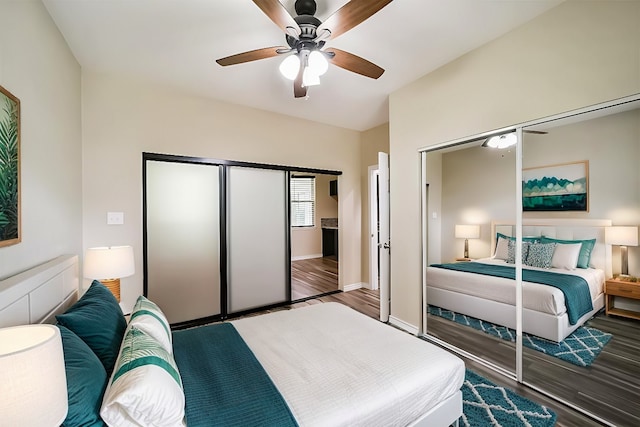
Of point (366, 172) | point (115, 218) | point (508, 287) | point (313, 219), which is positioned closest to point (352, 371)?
point (508, 287)

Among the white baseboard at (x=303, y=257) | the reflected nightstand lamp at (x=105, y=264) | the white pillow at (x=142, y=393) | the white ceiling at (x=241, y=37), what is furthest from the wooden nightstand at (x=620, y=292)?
the white baseboard at (x=303, y=257)

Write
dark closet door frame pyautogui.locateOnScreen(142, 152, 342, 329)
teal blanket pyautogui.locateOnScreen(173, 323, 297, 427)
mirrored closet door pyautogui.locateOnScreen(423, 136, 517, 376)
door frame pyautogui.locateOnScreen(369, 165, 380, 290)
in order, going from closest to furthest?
teal blanket pyautogui.locateOnScreen(173, 323, 297, 427) → mirrored closet door pyautogui.locateOnScreen(423, 136, 517, 376) → dark closet door frame pyautogui.locateOnScreen(142, 152, 342, 329) → door frame pyautogui.locateOnScreen(369, 165, 380, 290)

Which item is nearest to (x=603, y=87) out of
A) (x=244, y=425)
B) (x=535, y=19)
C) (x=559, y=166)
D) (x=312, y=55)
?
(x=559, y=166)

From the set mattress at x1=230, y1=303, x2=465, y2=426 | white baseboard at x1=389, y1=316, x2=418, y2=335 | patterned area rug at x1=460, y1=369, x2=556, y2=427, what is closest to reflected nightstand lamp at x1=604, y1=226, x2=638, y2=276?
patterned area rug at x1=460, y1=369, x2=556, y2=427

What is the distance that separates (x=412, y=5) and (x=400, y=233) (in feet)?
6.82

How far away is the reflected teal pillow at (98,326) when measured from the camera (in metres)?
1.20

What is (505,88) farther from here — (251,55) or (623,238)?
(251,55)

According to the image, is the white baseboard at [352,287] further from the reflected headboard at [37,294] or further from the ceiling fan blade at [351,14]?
the ceiling fan blade at [351,14]

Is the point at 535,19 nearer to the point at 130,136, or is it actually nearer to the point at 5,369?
the point at 5,369

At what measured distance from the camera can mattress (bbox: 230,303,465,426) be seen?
3.87 ft

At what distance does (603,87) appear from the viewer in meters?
1.74

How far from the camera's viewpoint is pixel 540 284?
2.14 m

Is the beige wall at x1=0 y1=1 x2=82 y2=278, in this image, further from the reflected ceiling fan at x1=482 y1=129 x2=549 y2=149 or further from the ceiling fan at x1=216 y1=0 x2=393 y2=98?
the reflected ceiling fan at x1=482 y1=129 x2=549 y2=149

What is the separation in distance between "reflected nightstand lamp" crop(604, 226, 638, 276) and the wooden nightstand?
0.07 m
